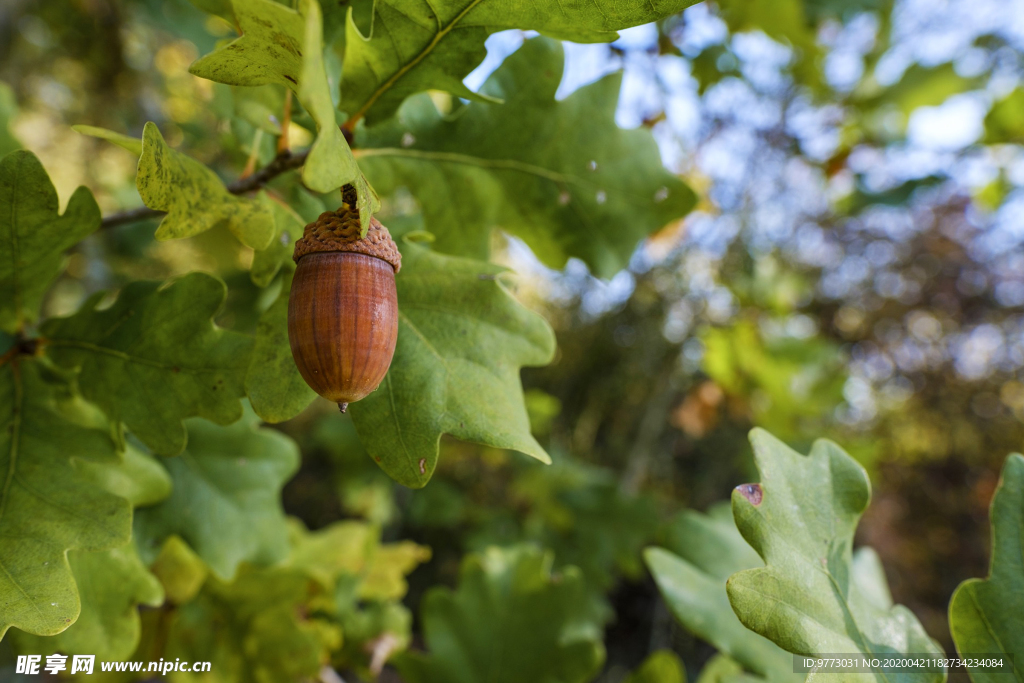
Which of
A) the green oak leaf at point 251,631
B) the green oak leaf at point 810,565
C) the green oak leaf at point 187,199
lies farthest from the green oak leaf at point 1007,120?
the green oak leaf at point 251,631

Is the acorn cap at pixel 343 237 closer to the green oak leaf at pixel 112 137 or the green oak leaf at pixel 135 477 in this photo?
the green oak leaf at pixel 112 137

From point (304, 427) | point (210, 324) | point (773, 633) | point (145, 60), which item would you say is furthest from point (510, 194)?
point (304, 427)

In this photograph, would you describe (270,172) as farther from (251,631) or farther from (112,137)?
(251,631)

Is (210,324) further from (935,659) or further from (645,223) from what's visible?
(935,659)

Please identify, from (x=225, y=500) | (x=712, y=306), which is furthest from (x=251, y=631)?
(x=712, y=306)

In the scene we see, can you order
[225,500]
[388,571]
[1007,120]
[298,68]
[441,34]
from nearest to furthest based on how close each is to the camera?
1. [298,68]
2. [441,34]
3. [225,500]
4. [388,571]
5. [1007,120]
